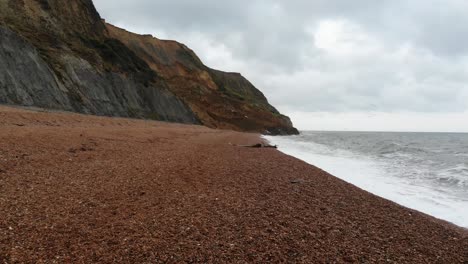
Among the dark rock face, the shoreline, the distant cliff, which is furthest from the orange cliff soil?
the shoreline

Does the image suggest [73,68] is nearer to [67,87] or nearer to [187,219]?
[67,87]

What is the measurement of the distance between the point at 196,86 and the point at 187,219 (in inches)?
3251

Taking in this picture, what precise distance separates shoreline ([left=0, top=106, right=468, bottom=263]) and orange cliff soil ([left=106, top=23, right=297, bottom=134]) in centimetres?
6236

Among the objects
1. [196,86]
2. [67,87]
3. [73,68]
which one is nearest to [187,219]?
[67,87]

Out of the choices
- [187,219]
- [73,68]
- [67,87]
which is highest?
[73,68]

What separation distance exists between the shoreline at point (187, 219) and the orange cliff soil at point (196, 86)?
6236 cm

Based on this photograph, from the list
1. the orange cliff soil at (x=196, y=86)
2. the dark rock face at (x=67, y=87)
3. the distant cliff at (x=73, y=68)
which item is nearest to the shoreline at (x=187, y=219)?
the dark rock face at (x=67, y=87)

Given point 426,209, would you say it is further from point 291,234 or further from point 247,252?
point 247,252

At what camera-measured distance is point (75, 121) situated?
21.2 metres

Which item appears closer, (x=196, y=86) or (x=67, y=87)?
(x=67, y=87)

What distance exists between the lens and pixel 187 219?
5902 millimetres

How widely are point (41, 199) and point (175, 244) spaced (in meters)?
2.80

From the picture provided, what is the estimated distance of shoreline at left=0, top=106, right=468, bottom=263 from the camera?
4.70 m

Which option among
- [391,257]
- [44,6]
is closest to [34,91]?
[44,6]
